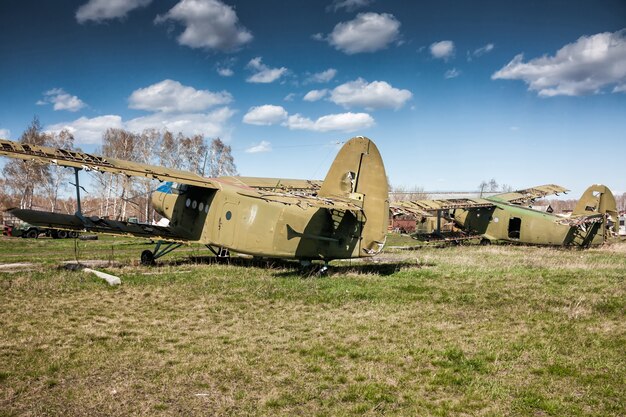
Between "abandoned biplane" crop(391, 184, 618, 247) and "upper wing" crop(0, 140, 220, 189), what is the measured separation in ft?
36.7

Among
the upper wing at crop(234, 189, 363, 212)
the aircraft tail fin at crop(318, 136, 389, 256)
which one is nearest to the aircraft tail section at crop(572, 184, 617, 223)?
the aircraft tail fin at crop(318, 136, 389, 256)

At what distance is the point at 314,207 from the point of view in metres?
14.5

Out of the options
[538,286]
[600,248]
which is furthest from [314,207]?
[600,248]

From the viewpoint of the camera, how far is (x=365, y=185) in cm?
1498

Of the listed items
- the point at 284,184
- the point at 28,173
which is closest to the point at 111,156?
the point at 28,173

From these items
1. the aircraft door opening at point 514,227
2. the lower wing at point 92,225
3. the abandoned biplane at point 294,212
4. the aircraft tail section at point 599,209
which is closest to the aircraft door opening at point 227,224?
the abandoned biplane at point 294,212

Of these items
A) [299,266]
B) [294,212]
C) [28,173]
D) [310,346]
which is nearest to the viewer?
[310,346]

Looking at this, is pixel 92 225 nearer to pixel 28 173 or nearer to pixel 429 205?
pixel 429 205

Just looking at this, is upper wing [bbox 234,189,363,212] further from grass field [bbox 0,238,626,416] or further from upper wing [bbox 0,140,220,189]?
upper wing [bbox 0,140,220,189]

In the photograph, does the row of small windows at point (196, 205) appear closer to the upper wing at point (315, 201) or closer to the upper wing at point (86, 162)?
the upper wing at point (86, 162)

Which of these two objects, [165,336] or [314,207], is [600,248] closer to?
[314,207]

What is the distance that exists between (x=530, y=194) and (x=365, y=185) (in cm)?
2584

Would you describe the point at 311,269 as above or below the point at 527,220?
below

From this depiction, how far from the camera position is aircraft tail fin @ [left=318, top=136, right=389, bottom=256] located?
14.8 m
